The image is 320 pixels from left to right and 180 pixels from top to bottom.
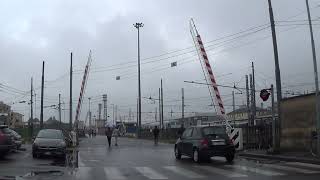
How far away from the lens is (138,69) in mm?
73688

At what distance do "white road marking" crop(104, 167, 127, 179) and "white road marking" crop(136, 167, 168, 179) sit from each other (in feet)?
2.49

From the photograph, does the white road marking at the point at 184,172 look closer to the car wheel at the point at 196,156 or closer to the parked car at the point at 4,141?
the car wheel at the point at 196,156

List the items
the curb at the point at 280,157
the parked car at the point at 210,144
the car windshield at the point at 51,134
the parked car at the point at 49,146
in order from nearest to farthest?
the curb at the point at 280,157
the parked car at the point at 210,144
the parked car at the point at 49,146
the car windshield at the point at 51,134

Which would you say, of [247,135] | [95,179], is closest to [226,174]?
[95,179]

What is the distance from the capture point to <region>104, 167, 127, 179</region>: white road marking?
16.5 meters

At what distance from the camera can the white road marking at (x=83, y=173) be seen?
650 inches

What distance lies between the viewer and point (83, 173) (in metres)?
17.9

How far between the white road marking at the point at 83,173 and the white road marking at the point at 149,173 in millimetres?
1748

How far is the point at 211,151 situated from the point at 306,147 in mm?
5422

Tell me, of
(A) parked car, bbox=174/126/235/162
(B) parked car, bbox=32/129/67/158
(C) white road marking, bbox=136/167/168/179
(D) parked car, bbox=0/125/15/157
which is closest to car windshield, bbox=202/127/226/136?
(A) parked car, bbox=174/126/235/162

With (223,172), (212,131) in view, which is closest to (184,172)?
(223,172)

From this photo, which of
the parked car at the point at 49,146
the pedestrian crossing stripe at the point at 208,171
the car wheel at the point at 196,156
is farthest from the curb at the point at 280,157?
the parked car at the point at 49,146

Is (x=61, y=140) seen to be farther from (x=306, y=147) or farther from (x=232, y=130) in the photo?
(x=306, y=147)

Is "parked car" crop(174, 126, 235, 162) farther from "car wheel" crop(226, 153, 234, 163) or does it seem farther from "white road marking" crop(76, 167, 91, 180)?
"white road marking" crop(76, 167, 91, 180)
